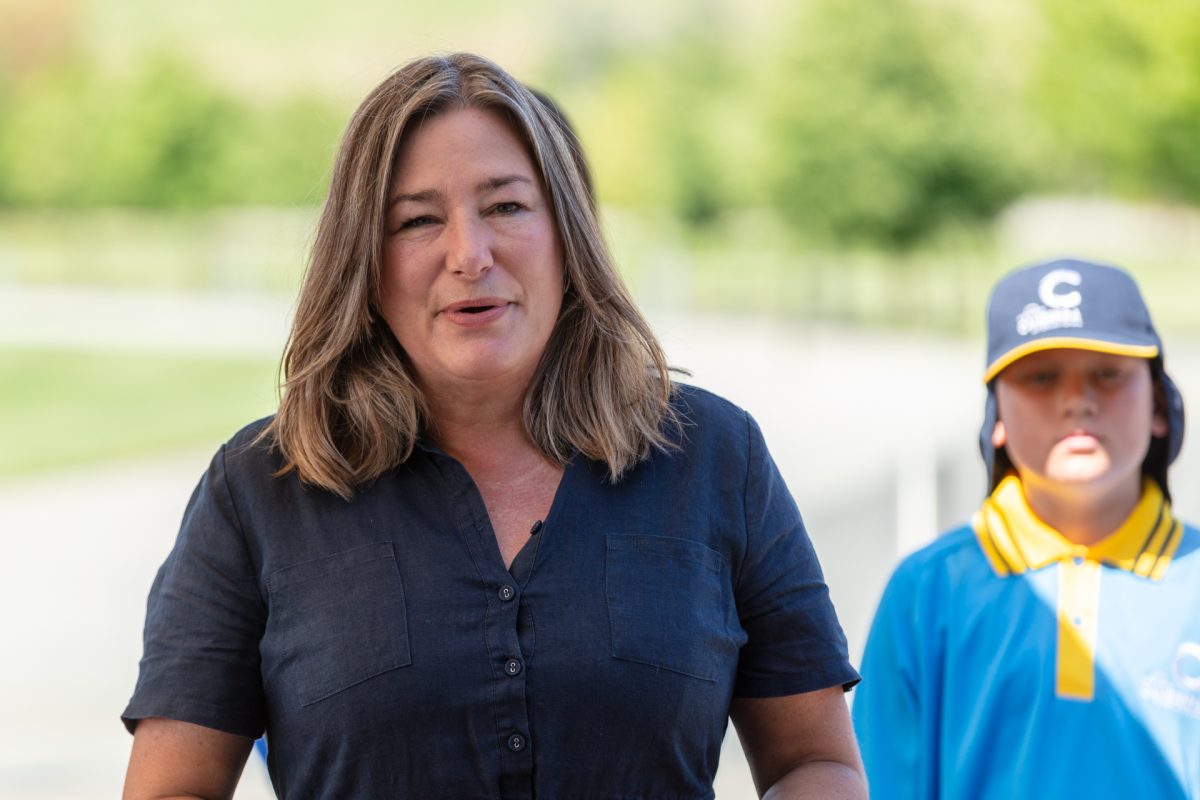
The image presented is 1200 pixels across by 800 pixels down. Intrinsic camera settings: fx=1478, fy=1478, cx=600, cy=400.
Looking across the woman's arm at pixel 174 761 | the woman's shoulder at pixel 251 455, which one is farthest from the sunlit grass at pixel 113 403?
the woman's arm at pixel 174 761

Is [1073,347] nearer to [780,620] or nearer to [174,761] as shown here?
[780,620]

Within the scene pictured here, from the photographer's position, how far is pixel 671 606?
1908 millimetres

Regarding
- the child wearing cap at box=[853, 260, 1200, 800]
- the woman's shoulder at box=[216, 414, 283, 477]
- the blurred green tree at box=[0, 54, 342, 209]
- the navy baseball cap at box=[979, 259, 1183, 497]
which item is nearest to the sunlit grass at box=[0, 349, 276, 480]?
the blurred green tree at box=[0, 54, 342, 209]

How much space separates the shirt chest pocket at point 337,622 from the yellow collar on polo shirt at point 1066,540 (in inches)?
54.0

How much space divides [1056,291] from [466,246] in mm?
1433

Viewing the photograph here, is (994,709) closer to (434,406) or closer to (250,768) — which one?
(434,406)

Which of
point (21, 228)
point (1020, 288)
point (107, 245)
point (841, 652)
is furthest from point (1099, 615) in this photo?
point (21, 228)

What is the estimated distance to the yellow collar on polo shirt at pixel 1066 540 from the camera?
2738mm

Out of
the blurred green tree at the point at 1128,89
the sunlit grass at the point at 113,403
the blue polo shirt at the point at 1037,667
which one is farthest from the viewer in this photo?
the blurred green tree at the point at 1128,89

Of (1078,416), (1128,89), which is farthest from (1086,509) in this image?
(1128,89)

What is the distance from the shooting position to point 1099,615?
2.70 metres

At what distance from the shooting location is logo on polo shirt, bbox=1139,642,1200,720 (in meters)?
2.59

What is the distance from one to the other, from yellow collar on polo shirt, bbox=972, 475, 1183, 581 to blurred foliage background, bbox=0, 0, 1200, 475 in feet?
53.8

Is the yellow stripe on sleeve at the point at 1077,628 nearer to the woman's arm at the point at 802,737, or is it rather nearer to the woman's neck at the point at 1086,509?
the woman's neck at the point at 1086,509
